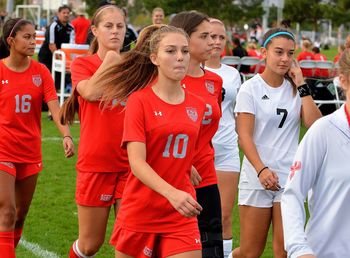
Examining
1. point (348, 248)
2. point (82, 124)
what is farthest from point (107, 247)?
point (348, 248)

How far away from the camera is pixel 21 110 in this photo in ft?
24.4

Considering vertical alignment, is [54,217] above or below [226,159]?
below

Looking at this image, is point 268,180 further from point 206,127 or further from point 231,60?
point 231,60

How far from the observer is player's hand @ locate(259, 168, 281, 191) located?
21.4 feet

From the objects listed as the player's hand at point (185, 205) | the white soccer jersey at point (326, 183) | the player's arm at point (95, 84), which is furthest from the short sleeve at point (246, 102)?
the white soccer jersey at point (326, 183)

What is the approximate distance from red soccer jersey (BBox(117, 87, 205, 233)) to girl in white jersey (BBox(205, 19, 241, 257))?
2.31 m

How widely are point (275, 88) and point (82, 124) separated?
1.46m

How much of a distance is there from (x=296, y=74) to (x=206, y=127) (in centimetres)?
91

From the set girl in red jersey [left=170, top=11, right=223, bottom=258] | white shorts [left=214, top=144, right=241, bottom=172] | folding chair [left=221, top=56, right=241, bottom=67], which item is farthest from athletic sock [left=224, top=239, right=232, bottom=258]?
folding chair [left=221, top=56, right=241, bottom=67]

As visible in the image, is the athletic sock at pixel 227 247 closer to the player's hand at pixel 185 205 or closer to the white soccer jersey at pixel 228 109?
the white soccer jersey at pixel 228 109

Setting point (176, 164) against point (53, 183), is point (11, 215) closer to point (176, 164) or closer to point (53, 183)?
point (176, 164)

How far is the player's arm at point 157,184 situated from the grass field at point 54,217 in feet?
11.4

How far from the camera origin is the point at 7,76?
7473 millimetres

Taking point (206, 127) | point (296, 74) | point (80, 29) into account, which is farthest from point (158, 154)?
point (80, 29)
